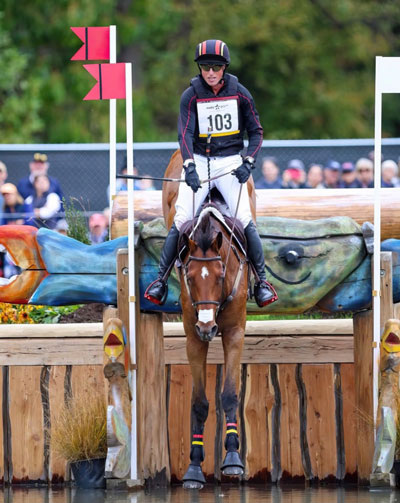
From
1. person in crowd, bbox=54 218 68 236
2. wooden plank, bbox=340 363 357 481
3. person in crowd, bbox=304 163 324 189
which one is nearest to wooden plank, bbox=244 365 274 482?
wooden plank, bbox=340 363 357 481

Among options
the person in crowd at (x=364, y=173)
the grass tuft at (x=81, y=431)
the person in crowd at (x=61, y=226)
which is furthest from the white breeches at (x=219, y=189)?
the person in crowd at (x=364, y=173)

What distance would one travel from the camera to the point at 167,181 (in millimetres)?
10383

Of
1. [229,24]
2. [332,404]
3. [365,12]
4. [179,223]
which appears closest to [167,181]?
[179,223]

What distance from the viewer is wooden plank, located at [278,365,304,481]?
10.6 m

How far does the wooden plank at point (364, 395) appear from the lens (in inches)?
407

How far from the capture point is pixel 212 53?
9.84m

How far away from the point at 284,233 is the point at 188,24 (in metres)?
22.4

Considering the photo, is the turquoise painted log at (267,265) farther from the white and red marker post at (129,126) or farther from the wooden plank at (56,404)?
the wooden plank at (56,404)

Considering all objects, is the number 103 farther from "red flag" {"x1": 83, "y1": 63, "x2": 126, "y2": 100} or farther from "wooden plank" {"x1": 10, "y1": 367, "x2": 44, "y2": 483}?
"wooden plank" {"x1": 10, "y1": 367, "x2": 44, "y2": 483}

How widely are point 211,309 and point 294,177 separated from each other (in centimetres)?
534

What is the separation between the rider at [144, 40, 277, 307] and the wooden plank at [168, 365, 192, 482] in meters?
0.94

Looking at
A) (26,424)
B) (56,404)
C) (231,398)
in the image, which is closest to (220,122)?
(231,398)

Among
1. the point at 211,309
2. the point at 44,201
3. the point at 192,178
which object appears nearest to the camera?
the point at 211,309

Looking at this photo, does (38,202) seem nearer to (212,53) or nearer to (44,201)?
(44,201)
